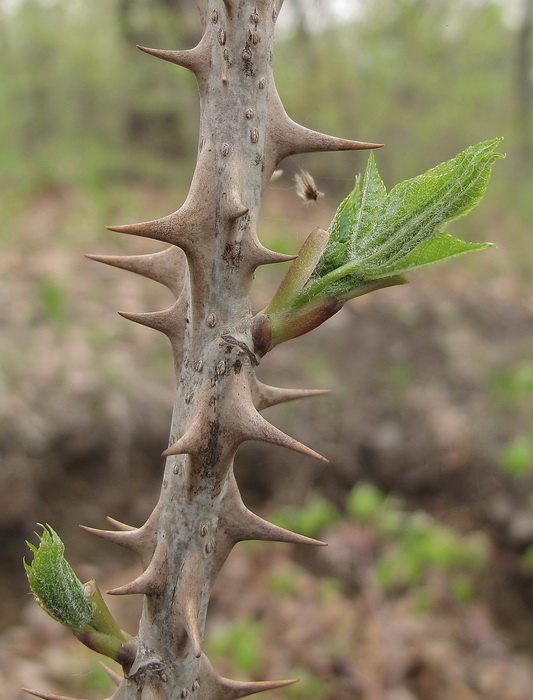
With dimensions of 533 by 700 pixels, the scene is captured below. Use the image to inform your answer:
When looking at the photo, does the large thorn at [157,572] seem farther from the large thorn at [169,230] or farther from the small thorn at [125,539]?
the large thorn at [169,230]

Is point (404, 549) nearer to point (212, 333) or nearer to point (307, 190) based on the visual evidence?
point (307, 190)

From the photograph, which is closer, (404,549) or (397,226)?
(397,226)

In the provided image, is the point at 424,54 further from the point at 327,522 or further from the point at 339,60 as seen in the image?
the point at 327,522

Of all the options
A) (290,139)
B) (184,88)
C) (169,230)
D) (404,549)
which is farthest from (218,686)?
(184,88)

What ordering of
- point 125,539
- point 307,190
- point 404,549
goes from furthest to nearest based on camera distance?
point 404,549
point 307,190
point 125,539

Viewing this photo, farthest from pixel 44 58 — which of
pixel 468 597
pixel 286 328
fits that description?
pixel 286 328

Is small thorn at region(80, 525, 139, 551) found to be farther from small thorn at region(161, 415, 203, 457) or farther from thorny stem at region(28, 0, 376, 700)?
small thorn at region(161, 415, 203, 457)
